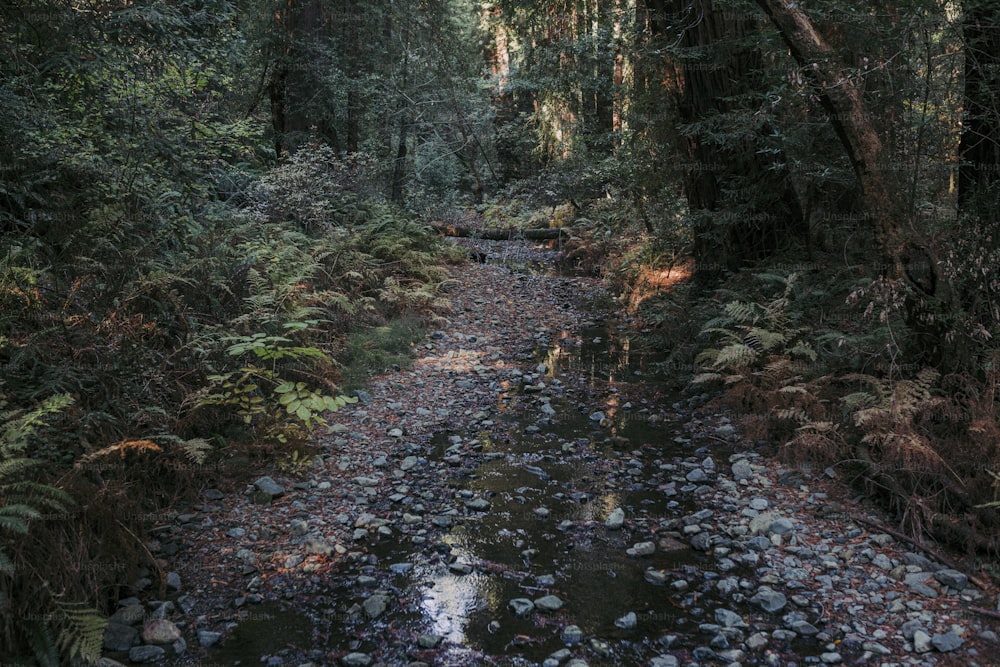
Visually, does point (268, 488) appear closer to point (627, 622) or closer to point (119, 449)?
point (119, 449)

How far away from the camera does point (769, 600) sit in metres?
A: 4.14

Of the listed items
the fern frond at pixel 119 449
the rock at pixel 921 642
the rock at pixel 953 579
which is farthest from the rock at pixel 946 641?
the fern frond at pixel 119 449

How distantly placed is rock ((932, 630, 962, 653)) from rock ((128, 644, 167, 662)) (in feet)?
15.0

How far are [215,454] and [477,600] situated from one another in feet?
9.55

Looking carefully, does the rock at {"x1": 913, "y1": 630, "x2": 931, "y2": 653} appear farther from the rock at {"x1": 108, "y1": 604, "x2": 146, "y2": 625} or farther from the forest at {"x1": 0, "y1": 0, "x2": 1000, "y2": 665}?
the rock at {"x1": 108, "y1": 604, "x2": 146, "y2": 625}

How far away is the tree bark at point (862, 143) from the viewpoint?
5434mm

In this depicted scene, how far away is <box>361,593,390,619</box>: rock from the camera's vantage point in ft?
13.3

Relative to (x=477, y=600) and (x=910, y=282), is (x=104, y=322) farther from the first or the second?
(x=910, y=282)

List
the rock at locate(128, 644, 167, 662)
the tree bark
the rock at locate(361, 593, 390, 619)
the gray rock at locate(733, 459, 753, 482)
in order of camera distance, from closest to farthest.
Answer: the rock at locate(128, 644, 167, 662)
the rock at locate(361, 593, 390, 619)
the tree bark
the gray rock at locate(733, 459, 753, 482)

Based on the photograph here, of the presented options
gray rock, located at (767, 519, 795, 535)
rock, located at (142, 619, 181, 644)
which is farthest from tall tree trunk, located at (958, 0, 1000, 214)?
rock, located at (142, 619, 181, 644)

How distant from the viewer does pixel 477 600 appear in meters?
4.21

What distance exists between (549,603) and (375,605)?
117 cm

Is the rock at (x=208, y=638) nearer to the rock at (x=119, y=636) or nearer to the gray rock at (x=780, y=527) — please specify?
the rock at (x=119, y=636)

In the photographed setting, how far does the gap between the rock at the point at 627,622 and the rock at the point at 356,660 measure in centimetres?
157
